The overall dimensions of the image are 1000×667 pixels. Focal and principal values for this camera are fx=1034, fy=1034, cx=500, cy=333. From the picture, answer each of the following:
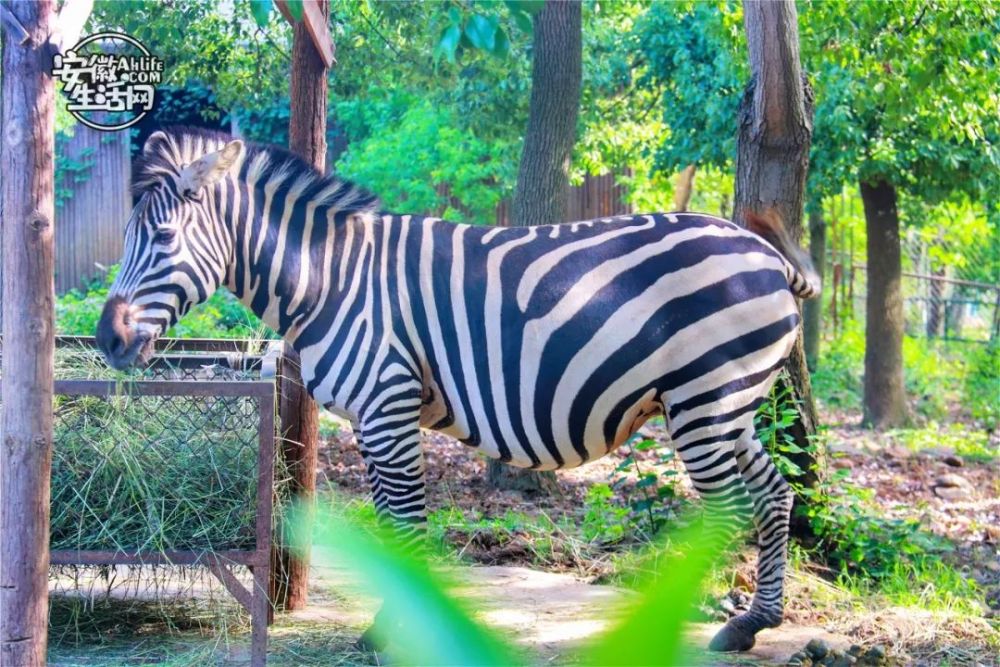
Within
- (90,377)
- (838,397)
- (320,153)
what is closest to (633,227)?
(320,153)

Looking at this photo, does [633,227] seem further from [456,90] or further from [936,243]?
[936,243]

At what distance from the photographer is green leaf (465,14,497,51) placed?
8.20ft

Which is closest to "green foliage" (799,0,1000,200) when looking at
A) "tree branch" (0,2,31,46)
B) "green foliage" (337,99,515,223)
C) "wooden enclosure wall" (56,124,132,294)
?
"green foliage" (337,99,515,223)

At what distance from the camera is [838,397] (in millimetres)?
12930

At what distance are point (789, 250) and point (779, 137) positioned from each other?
3.05 ft

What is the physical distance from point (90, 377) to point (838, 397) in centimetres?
1048

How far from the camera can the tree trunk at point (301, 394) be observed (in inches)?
194

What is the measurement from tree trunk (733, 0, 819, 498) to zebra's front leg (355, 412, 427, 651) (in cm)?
235

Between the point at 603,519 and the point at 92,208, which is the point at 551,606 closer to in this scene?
the point at 603,519

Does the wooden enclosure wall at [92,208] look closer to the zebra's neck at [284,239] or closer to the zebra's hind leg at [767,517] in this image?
the zebra's neck at [284,239]

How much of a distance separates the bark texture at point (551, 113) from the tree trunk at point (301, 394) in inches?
92.9

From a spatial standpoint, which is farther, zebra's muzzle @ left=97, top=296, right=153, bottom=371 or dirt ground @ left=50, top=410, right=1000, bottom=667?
dirt ground @ left=50, top=410, right=1000, bottom=667

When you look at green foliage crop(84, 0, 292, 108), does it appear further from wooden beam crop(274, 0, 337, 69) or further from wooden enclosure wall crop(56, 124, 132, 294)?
wooden enclosure wall crop(56, 124, 132, 294)

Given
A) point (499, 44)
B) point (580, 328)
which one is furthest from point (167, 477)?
point (499, 44)
